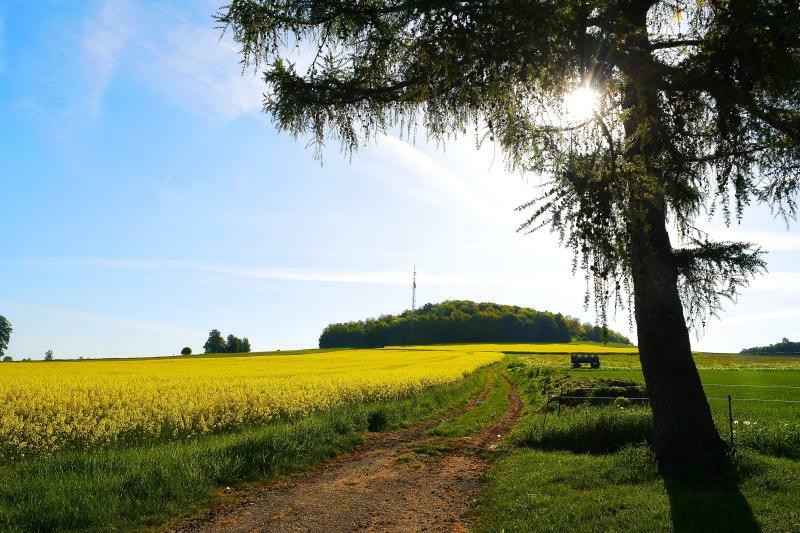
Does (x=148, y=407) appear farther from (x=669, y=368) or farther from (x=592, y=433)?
(x=669, y=368)

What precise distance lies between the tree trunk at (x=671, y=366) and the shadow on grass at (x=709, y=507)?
0.63 meters

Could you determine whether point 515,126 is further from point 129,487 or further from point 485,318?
point 485,318

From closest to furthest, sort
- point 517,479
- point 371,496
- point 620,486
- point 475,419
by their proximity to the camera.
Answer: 1. point 620,486
2. point 371,496
3. point 517,479
4. point 475,419

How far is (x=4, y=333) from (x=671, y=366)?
122752 millimetres

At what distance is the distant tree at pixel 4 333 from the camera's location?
3806 inches

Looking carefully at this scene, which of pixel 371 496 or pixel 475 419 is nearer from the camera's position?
pixel 371 496

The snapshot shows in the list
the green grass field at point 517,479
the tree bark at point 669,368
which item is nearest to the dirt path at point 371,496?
the green grass field at point 517,479

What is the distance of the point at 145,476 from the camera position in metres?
7.95

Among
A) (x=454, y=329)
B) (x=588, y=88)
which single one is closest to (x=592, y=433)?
(x=588, y=88)

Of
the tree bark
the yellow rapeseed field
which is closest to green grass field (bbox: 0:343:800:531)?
the tree bark

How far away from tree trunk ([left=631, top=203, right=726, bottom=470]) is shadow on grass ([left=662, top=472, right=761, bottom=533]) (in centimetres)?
63

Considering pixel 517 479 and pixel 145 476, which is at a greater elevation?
pixel 145 476

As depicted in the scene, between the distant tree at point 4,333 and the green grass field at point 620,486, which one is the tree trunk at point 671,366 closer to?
the green grass field at point 620,486

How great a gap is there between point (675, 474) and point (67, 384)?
80.4 feet
